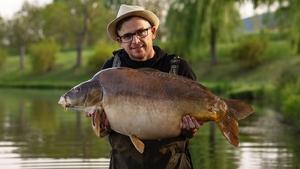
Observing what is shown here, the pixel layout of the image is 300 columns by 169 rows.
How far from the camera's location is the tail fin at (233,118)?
506 cm

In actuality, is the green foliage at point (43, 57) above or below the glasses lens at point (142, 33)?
above

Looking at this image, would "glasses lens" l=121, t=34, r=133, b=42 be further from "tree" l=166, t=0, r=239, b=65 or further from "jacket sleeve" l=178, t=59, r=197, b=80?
"tree" l=166, t=0, r=239, b=65

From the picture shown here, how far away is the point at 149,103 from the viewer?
196 inches

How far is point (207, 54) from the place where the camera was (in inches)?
2330

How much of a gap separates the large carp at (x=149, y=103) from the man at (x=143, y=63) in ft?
0.61

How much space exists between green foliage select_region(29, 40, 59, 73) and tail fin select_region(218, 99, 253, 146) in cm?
7382

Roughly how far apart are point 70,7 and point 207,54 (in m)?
33.0

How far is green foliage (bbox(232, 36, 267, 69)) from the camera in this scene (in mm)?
53156

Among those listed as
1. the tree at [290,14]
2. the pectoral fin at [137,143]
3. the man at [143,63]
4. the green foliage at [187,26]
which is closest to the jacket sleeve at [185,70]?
the man at [143,63]

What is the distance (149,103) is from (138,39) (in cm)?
50

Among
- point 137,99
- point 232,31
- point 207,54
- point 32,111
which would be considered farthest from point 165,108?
point 207,54

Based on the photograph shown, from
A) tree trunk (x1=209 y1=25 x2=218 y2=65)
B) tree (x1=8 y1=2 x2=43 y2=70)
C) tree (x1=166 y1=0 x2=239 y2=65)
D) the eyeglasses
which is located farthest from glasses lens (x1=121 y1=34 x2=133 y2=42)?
tree (x1=8 y1=2 x2=43 y2=70)

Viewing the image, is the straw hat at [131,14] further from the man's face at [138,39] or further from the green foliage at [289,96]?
the green foliage at [289,96]

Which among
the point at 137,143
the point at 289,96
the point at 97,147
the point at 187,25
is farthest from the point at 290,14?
the point at 187,25
